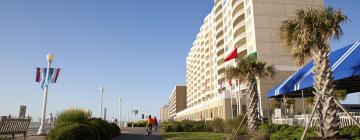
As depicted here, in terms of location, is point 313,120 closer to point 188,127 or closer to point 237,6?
point 188,127

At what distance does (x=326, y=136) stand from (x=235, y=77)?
10.3m

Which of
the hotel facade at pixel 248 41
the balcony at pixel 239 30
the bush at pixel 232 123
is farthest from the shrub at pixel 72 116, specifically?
the balcony at pixel 239 30

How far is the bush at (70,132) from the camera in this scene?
12391mm

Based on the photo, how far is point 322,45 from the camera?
12.6m

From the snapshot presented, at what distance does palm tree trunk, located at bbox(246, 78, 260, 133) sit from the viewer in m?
20.2

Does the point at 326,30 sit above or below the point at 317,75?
above

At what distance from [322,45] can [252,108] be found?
8.78 meters

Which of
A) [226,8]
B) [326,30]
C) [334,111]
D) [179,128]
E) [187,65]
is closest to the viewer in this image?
[334,111]

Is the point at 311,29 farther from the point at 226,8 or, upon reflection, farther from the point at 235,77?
the point at 226,8

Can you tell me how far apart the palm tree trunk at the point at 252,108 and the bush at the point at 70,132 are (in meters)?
10.2

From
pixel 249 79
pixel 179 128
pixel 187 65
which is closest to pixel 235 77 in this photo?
pixel 249 79

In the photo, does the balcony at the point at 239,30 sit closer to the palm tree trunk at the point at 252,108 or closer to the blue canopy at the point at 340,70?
the palm tree trunk at the point at 252,108

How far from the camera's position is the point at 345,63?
50.6 feet

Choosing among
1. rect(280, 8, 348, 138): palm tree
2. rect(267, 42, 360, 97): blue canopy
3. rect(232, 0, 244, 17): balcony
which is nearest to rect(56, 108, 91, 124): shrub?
rect(280, 8, 348, 138): palm tree
